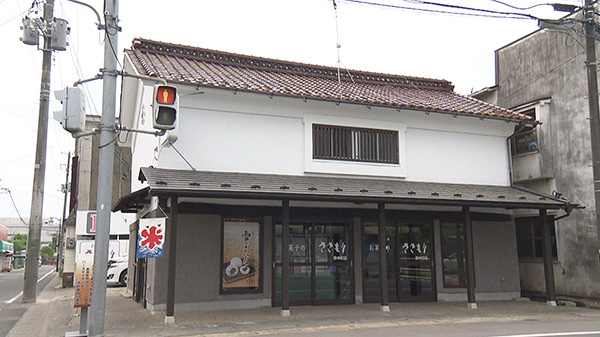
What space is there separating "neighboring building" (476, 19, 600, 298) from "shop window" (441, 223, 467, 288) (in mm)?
2722

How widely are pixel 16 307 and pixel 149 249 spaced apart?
299 inches

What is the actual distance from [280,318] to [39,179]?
9.83 m

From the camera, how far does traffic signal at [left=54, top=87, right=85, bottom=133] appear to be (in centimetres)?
834

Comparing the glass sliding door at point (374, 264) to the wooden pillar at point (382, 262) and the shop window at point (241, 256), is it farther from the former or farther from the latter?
the shop window at point (241, 256)

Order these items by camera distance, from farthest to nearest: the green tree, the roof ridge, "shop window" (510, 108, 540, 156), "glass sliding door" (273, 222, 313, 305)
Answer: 1. the green tree
2. "shop window" (510, 108, 540, 156)
3. the roof ridge
4. "glass sliding door" (273, 222, 313, 305)

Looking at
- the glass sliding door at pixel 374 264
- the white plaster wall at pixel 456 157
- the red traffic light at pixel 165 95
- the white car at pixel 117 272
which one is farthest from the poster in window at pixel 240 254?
the white car at pixel 117 272

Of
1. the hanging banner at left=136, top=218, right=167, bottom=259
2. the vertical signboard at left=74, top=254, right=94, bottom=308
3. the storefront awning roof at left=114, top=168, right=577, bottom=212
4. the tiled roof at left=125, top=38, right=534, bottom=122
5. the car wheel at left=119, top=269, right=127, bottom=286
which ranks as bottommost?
the car wheel at left=119, top=269, right=127, bottom=286

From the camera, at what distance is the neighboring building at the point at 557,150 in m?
14.4

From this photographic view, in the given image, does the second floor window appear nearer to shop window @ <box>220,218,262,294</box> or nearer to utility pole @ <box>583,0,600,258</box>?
shop window @ <box>220,218,262,294</box>

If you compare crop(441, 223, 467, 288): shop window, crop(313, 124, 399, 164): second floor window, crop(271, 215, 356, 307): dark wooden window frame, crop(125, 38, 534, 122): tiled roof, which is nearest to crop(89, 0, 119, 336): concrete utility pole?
crop(125, 38, 534, 122): tiled roof

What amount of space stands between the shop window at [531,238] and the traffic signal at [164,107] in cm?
1270

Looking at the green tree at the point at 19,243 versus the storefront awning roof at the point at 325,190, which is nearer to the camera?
the storefront awning roof at the point at 325,190

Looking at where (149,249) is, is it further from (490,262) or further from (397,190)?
(490,262)

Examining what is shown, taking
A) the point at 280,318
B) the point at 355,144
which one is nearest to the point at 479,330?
the point at 280,318
